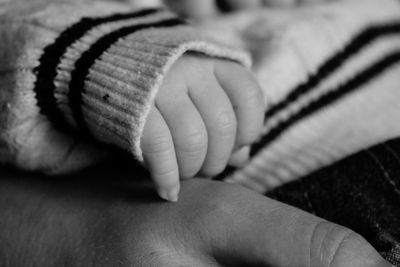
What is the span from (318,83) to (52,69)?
31 cm

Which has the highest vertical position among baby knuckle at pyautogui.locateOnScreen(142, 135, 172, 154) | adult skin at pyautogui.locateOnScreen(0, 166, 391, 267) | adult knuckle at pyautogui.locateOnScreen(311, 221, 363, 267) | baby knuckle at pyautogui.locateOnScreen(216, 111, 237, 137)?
baby knuckle at pyautogui.locateOnScreen(216, 111, 237, 137)

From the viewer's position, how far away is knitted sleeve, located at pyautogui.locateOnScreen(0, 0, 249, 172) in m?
0.45

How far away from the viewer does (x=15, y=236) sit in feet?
1.73

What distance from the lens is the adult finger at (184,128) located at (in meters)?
0.44

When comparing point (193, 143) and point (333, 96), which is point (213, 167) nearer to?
point (193, 143)

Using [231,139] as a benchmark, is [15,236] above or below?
below

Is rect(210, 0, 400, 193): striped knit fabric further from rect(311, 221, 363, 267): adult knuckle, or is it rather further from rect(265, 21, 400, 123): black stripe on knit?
rect(311, 221, 363, 267): adult knuckle

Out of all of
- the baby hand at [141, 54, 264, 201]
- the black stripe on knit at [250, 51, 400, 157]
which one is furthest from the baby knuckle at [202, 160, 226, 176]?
the black stripe on knit at [250, 51, 400, 157]

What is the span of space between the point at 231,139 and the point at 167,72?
8 centimetres

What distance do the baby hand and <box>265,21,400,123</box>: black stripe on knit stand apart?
137 millimetres

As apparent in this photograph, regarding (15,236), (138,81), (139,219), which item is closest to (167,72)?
(138,81)

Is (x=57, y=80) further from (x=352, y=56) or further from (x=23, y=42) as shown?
(x=352, y=56)

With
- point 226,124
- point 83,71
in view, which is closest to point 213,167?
point 226,124

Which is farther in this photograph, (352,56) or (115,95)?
(352,56)
